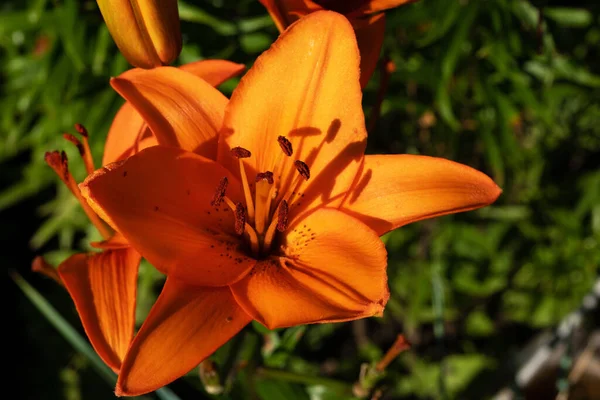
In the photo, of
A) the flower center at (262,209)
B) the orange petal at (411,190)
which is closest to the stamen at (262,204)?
the flower center at (262,209)

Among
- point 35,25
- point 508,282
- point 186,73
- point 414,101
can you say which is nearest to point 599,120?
point 508,282

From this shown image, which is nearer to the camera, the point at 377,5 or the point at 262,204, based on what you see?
the point at 377,5

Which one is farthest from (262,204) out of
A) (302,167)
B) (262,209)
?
(302,167)

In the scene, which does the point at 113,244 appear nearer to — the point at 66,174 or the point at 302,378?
the point at 66,174

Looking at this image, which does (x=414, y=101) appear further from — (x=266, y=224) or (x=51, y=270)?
(x=51, y=270)

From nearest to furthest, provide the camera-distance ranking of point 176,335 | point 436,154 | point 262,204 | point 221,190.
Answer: point 176,335, point 221,190, point 262,204, point 436,154

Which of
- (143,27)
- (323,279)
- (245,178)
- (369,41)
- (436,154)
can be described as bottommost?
(436,154)

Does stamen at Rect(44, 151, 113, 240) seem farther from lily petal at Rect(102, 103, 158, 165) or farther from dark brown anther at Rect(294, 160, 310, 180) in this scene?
dark brown anther at Rect(294, 160, 310, 180)

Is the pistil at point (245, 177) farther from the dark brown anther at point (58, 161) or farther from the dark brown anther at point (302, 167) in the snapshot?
the dark brown anther at point (58, 161)
